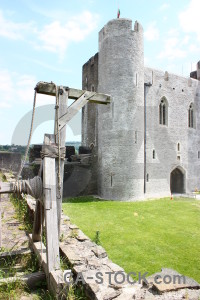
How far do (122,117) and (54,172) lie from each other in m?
11.6

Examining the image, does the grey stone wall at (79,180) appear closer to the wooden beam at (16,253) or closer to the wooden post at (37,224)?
the wooden post at (37,224)

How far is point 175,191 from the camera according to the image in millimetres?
20125

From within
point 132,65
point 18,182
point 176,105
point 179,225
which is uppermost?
point 132,65

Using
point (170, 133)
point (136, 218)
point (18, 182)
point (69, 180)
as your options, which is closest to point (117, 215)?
point (136, 218)

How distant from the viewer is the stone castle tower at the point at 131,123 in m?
14.8

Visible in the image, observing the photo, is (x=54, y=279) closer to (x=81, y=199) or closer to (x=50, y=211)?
(x=50, y=211)

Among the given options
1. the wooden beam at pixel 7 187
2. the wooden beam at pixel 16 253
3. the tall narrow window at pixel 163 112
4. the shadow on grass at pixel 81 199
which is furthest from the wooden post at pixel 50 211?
the tall narrow window at pixel 163 112

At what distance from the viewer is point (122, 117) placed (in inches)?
585

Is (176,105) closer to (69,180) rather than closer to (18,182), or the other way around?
(69,180)

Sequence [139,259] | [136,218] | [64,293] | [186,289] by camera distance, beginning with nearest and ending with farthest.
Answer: [64,293] → [186,289] → [139,259] → [136,218]

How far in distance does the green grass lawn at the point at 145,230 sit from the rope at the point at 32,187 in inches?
132

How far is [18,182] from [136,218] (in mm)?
7840

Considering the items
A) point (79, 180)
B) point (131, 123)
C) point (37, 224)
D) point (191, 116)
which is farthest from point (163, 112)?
point (37, 224)

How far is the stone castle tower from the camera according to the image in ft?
→ 48.5
